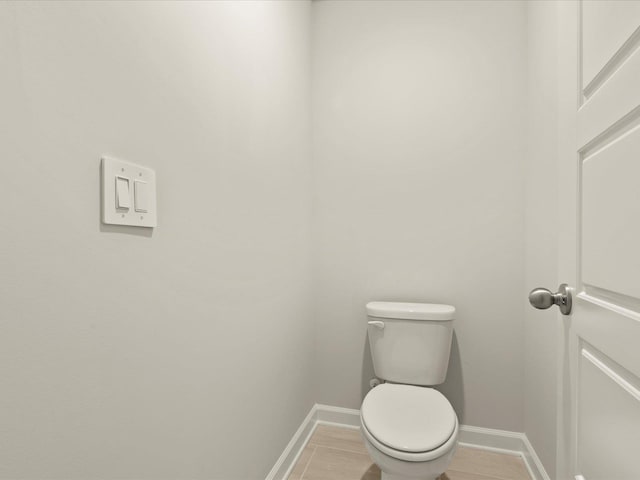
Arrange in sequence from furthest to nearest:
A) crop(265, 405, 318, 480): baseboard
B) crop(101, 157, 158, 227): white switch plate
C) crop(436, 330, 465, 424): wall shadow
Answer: crop(436, 330, 465, 424): wall shadow, crop(265, 405, 318, 480): baseboard, crop(101, 157, 158, 227): white switch plate

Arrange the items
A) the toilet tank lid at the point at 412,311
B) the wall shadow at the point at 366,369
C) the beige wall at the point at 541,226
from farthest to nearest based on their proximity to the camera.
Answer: the wall shadow at the point at 366,369 < the toilet tank lid at the point at 412,311 < the beige wall at the point at 541,226

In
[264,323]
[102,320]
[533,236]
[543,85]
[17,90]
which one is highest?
[543,85]

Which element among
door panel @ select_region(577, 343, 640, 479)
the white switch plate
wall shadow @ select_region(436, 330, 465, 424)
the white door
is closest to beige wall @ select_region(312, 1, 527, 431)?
wall shadow @ select_region(436, 330, 465, 424)

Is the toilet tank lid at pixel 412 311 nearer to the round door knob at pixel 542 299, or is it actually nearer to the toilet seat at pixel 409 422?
the toilet seat at pixel 409 422

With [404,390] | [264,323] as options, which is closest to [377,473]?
[404,390]

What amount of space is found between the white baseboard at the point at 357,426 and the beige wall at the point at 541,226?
0.23 ft

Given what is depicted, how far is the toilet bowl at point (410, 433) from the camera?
111 centimetres

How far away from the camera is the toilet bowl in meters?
1.11

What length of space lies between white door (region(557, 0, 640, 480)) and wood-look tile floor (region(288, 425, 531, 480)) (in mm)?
889

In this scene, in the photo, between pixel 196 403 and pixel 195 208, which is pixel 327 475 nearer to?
pixel 196 403

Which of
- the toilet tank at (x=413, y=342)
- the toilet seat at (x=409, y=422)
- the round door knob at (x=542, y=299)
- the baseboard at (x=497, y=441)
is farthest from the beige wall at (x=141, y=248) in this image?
the baseboard at (x=497, y=441)

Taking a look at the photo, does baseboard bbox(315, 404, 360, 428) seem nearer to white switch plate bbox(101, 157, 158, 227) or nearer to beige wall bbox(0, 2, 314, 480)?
beige wall bbox(0, 2, 314, 480)

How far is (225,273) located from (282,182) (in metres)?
0.59

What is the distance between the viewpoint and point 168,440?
2.81ft
